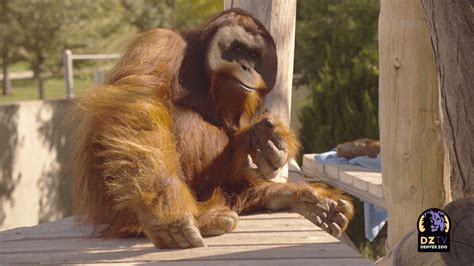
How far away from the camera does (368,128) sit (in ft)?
26.8

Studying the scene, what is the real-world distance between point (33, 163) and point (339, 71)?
2.80 m

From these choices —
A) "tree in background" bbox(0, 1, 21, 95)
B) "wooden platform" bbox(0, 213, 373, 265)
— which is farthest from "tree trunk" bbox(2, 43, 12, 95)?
"wooden platform" bbox(0, 213, 373, 265)

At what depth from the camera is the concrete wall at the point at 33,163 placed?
779 centimetres

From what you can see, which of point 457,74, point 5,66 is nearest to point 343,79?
point 457,74

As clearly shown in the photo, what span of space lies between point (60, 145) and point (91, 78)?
37.0 feet

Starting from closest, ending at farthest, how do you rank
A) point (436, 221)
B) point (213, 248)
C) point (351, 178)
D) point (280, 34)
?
point (436, 221) → point (213, 248) → point (280, 34) → point (351, 178)

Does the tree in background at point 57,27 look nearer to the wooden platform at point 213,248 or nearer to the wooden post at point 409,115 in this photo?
the wooden post at point 409,115

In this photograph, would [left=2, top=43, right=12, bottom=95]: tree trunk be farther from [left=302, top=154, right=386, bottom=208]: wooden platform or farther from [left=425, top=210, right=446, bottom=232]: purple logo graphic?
[left=425, top=210, right=446, bottom=232]: purple logo graphic

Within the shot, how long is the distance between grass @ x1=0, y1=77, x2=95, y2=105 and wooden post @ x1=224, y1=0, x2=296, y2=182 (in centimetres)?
1341

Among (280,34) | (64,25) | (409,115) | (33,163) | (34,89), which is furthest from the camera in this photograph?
(34,89)

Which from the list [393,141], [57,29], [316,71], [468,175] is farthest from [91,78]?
[468,175]

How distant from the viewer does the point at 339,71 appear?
8.23 metres

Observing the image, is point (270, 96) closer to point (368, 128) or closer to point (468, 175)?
point (468, 175)

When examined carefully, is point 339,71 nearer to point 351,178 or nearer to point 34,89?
point 351,178
